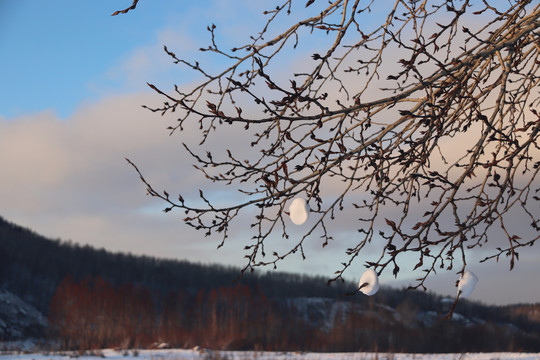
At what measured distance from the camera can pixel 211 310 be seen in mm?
57469

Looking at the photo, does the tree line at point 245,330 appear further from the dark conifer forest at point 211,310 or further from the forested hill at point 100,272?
the forested hill at point 100,272

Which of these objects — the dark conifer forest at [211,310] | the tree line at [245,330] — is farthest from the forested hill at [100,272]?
the tree line at [245,330]

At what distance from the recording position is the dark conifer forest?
4197 centimetres

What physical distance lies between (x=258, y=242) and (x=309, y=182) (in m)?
0.62

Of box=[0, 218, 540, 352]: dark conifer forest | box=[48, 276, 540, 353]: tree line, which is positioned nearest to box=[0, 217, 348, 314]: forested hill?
box=[0, 218, 540, 352]: dark conifer forest

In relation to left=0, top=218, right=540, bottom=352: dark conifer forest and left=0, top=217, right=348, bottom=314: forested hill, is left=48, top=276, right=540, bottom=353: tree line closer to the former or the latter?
left=0, top=218, right=540, bottom=352: dark conifer forest

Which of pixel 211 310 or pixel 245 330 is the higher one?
pixel 211 310

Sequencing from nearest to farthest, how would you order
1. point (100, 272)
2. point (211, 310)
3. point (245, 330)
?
point (245, 330)
point (211, 310)
point (100, 272)

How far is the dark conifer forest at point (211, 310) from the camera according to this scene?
42.0 metres

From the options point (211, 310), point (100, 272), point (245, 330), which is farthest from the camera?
point (100, 272)

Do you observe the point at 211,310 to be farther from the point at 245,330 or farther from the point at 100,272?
the point at 100,272

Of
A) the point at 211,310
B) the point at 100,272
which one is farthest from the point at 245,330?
the point at 100,272

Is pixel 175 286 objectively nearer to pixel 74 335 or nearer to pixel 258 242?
pixel 74 335

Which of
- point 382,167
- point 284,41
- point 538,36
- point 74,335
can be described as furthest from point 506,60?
point 74,335
